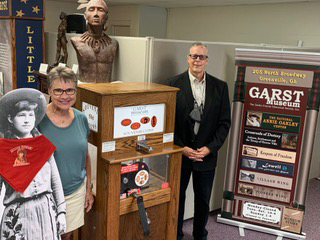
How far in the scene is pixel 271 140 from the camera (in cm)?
270

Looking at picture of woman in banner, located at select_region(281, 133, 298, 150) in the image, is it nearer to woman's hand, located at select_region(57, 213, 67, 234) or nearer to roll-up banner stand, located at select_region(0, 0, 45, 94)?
woman's hand, located at select_region(57, 213, 67, 234)

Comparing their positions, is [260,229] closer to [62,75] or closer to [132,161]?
[132,161]

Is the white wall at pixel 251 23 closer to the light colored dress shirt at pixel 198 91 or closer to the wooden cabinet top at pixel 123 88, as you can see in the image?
the light colored dress shirt at pixel 198 91

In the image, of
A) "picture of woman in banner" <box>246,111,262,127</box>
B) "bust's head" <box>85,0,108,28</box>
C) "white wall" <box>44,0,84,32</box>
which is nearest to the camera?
"bust's head" <box>85,0,108,28</box>

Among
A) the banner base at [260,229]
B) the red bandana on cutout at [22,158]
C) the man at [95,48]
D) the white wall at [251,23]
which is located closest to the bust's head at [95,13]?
the man at [95,48]

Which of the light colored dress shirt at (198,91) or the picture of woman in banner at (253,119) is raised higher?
the light colored dress shirt at (198,91)

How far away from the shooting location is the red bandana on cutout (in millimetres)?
1398

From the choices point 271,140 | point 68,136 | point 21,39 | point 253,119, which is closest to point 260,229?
point 271,140

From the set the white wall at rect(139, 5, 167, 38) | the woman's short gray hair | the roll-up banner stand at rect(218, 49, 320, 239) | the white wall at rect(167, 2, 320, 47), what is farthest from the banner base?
the white wall at rect(139, 5, 167, 38)

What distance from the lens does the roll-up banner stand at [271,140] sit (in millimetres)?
2576

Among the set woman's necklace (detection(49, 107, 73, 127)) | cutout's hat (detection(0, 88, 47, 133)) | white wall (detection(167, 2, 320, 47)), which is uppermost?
white wall (detection(167, 2, 320, 47))

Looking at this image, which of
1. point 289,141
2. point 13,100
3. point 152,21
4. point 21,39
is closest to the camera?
point 13,100

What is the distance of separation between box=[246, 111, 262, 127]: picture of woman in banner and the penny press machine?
94 centimetres

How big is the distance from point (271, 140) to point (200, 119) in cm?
74
